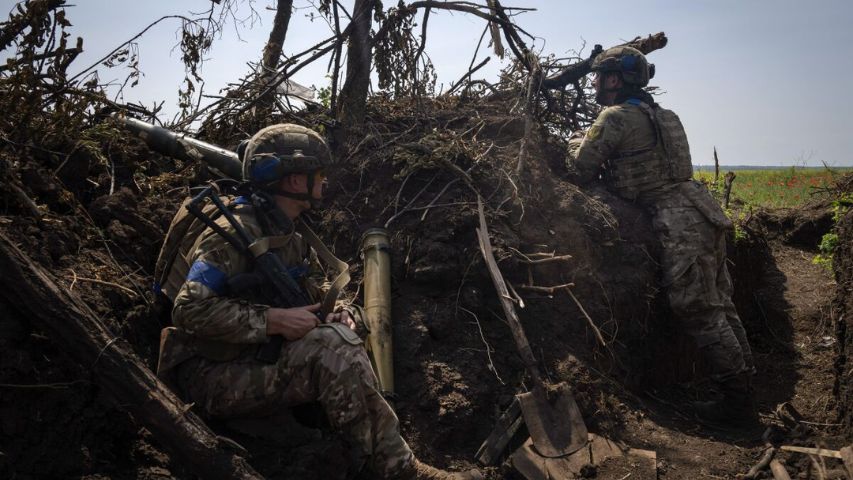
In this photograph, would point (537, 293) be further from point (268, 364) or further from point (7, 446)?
point (7, 446)

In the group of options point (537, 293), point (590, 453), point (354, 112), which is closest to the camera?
point (590, 453)

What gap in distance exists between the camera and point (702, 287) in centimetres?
614

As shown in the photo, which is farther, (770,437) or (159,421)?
(770,437)

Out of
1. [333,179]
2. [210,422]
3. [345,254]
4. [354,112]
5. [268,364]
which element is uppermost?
[354,112]

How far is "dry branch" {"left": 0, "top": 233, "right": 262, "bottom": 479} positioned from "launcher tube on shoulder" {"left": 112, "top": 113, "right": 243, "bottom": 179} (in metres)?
2.36

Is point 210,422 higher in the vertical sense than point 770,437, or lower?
higher

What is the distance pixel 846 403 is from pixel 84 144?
603 cm

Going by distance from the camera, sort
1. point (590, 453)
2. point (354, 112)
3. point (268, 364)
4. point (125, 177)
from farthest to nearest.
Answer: point (354, 112) → point (125, 177) → point (590, 453) → point (268, 364)

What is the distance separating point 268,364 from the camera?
3.48 m

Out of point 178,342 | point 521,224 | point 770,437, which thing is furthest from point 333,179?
point 770,437

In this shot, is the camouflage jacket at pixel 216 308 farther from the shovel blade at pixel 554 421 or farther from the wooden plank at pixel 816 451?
the wooden plank at pixel 816 451

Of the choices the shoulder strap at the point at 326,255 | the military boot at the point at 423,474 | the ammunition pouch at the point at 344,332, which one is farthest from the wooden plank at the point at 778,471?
the shoulder strap at the point at 326,255

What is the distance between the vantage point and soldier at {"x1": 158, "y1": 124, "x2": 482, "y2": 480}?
338cm

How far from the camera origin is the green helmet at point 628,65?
6371 mm
